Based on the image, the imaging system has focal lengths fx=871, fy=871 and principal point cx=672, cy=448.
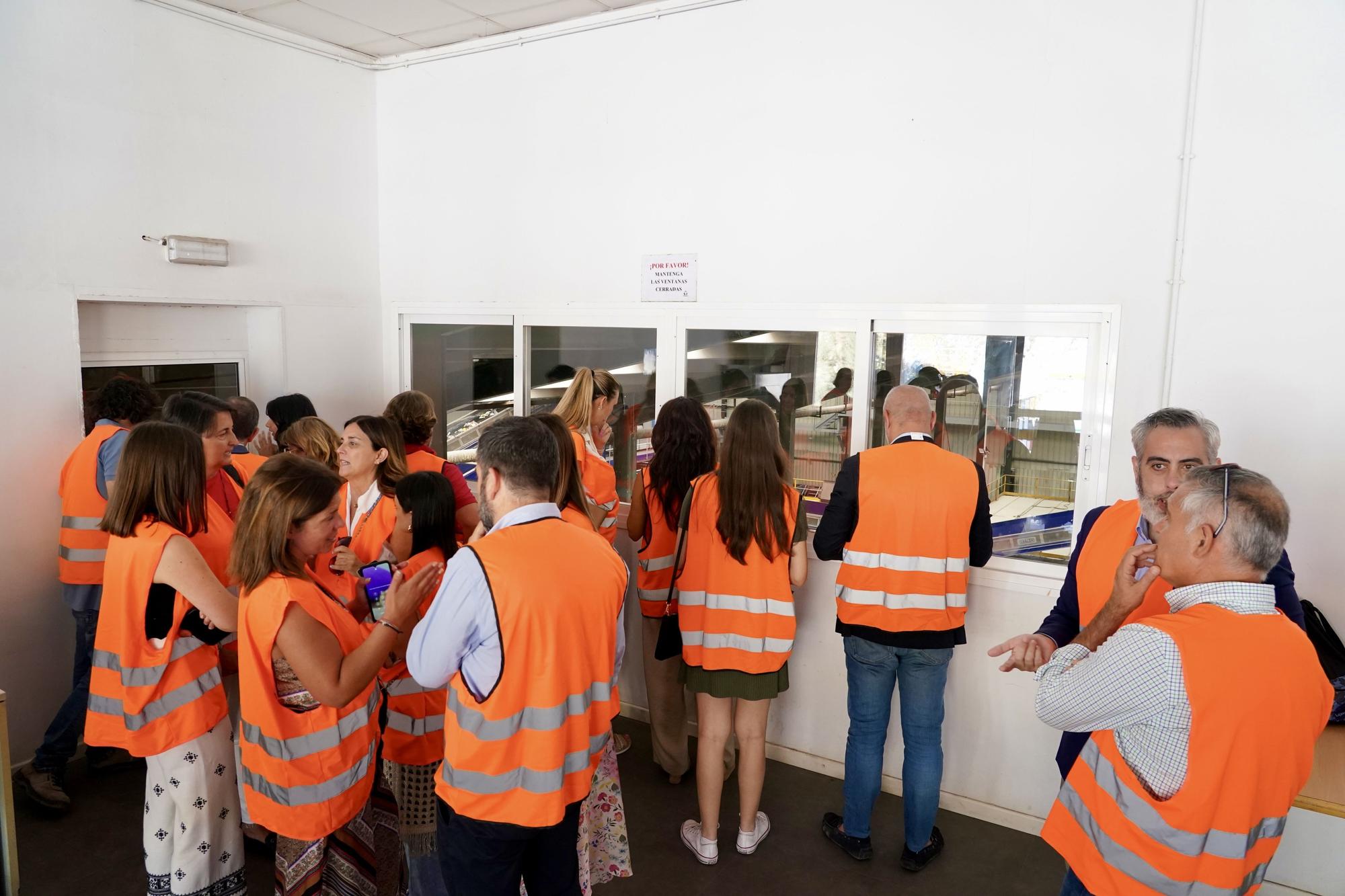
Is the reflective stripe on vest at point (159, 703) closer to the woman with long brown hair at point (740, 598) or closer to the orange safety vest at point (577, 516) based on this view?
the orange safety vest at point (577, 516)

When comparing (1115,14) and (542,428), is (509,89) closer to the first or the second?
(1115,14)

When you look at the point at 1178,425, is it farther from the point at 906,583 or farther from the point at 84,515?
the point at 84,515

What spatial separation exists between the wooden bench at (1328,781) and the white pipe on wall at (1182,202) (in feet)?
3.88

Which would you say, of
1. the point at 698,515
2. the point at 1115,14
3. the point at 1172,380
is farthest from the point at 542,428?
the point at 1115,14

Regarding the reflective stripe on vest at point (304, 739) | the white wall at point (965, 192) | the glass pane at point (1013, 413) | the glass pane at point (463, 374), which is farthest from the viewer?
the glass pane at point (463, 374)

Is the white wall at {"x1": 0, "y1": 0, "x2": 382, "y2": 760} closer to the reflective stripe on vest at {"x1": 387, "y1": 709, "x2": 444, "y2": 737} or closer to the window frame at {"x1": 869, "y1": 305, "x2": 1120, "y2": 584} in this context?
the reflective stripe on vest at {"x1": 387, "y1": 709, "x2": 444, "y2": 737}

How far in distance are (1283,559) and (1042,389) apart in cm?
135

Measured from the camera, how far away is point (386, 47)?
477 centimetres

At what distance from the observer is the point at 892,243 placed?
11.8 feet

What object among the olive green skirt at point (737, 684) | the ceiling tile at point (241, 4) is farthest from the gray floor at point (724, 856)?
the ceiling tile at point (241, 4)

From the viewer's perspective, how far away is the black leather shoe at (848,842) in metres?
3.30

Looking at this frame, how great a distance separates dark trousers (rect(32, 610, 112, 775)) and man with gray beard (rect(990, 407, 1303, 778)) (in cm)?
348

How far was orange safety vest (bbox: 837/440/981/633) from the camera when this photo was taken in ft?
10.0

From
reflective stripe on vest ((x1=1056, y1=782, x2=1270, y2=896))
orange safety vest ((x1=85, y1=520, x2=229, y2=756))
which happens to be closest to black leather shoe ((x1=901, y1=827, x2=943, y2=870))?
reflective stripe on vest ((x1=1056, y1=782, x2=1270, y2=896))
